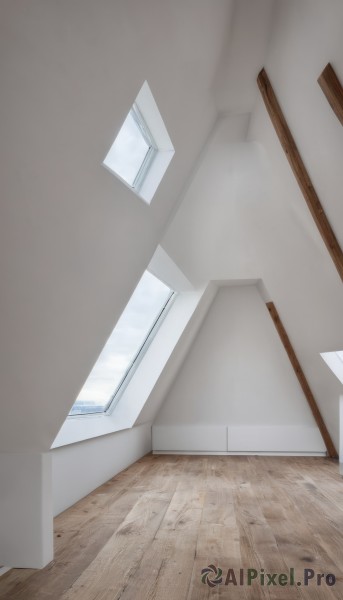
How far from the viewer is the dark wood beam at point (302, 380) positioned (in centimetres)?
726

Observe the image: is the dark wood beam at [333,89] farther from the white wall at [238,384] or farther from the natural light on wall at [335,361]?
the white wall at [238,384]

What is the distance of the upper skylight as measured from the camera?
11.5 feet

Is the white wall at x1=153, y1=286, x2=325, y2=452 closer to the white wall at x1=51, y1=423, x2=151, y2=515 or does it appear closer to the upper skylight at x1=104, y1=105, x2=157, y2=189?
the white wall at x1=51, y1=423, x2=151, y2=515

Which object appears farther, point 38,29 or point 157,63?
point 157,63

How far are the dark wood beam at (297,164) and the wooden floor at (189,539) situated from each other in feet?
6.60

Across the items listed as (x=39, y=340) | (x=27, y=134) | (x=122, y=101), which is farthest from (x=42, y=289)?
(x=122, y=101)

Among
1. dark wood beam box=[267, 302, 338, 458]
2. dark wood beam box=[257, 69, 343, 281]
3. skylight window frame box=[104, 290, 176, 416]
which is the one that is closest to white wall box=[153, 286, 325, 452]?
dark wood beam box=[267, 302, 338, 458]

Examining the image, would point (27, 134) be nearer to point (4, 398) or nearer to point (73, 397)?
point (4, 398)

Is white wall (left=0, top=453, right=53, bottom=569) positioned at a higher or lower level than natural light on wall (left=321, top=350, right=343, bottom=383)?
lower

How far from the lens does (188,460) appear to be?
722cm

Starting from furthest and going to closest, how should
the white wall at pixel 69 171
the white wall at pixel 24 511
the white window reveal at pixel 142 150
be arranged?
the white window reveal at pixel 142 150
the white wall at pixel 24 511
the white wall at pixel 69 171

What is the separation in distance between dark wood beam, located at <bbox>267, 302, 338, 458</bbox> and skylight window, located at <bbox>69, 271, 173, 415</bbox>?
57.9 inches

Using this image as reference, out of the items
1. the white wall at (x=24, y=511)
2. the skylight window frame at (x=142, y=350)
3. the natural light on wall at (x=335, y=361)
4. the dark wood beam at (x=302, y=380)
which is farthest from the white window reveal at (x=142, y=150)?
the dark wood beam at (x=302, y=380)

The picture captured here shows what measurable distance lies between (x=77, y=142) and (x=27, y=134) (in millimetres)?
451
